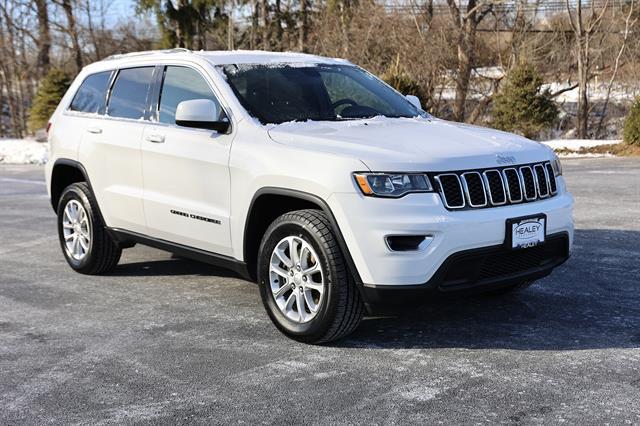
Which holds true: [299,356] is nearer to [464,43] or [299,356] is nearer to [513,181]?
[513,181]

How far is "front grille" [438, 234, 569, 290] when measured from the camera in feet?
14.2

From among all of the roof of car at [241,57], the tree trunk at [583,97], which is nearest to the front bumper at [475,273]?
the roof of car at [241,57]

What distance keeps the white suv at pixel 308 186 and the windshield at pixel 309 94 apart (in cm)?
1

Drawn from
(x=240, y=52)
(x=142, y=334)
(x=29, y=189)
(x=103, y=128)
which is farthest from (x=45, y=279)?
(x=29, y=189)

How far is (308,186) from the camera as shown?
14.9 feet

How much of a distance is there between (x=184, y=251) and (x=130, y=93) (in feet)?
5.03

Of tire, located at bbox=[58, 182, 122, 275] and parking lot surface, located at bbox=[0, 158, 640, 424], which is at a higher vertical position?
tire, located at bbox=[58, 182, 122, 275]

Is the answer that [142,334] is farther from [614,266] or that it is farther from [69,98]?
[614,266]

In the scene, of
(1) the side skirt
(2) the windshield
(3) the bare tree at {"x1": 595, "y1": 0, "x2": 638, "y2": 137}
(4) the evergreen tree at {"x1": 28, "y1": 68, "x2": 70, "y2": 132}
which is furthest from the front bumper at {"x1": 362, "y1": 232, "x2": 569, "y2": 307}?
(4) the evergreen tree at {"x1": 28, "y1": 68, "x2": 70, "y2": 132}

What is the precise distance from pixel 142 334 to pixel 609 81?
2740cm

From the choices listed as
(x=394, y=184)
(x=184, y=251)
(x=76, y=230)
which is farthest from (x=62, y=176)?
(x=394, y=184)

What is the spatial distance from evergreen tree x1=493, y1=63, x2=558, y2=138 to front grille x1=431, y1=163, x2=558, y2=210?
56.4ft

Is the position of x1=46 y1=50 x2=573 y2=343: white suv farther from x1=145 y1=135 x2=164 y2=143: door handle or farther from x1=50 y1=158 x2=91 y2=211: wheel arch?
x1=50 y1=158 x2=91 y2=211: wheel arch

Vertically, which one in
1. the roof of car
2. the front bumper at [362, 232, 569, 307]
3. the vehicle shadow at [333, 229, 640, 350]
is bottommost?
the vehicle shadow at [333, 229, 640, 350]
